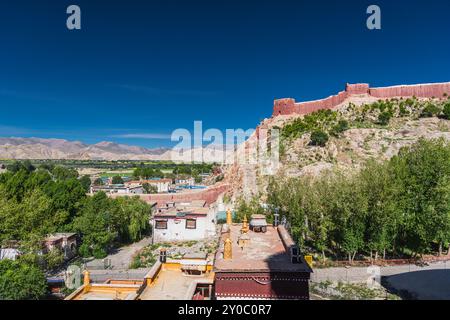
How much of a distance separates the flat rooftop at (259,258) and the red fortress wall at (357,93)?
200ft

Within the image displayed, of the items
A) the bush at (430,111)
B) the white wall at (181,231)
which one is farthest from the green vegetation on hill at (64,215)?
the bush at (430,111)

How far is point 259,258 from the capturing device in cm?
1264

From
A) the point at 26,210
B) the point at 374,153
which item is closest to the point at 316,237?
the point at 26,210

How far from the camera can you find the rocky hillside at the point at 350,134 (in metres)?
52.1

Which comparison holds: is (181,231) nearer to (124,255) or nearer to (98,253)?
(124,255)

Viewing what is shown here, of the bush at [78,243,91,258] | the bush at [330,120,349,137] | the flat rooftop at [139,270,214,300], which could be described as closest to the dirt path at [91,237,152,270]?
the bush at [78,243,91,258]

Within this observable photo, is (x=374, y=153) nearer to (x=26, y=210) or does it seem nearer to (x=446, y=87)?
(x=446, y=87)

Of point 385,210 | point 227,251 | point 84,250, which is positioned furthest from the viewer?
point 84,250

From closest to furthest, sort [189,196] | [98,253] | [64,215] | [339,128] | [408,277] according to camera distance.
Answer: [408,277], [98,253], [64,215], [189,196], [339,128]

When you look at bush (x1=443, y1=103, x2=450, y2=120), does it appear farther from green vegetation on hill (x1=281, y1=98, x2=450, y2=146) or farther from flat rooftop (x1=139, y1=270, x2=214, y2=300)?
flat rooftop (x1=139, y1=270, x2=214, y2=300)

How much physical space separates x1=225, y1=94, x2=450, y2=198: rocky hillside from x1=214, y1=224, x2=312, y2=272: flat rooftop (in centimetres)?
3288

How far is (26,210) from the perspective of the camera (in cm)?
2642

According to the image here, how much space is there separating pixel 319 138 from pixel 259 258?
4803cm

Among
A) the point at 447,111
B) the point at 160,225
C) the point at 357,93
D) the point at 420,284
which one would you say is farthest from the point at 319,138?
the point at 420,284
